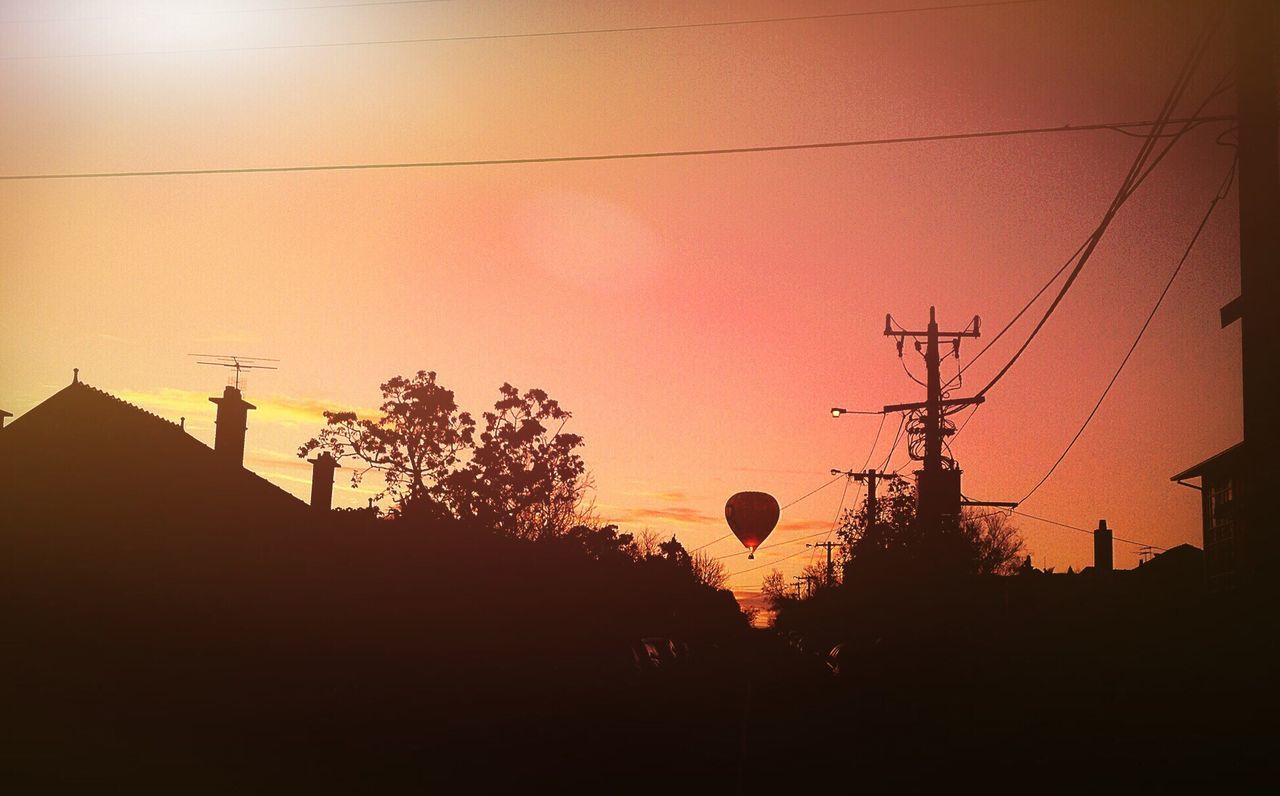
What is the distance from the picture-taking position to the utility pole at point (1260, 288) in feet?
38.6

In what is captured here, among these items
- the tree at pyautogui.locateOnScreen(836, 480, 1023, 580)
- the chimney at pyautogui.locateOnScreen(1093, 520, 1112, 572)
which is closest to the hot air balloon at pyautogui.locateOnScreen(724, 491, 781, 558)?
the tree at pyautogui.locateOnScreen(836, 480, 1023, 580)

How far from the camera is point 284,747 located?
18062 millimetres

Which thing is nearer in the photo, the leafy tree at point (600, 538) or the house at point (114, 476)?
the house at point (114, 476)

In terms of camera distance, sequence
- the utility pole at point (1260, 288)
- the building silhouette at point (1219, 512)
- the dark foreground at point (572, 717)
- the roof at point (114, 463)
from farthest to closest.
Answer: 1. the building silhouette at point (1219, 512)
2. the roof at point (114, 463)
3. the dark foreground at point (572, 717)
4. the utility pole at point (1260, 288)

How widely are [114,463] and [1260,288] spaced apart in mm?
25446

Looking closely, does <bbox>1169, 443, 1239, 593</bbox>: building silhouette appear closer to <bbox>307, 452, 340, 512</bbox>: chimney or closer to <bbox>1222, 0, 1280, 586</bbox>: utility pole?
<bbox>1222, 0, 1280, 586</bbox>: utility pole

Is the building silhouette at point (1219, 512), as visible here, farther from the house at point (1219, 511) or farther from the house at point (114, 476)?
the house at point (114, 476)

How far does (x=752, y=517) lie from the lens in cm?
4647

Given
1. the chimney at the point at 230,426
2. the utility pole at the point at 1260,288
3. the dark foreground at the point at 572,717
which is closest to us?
the utility pole at the point at 1260,288

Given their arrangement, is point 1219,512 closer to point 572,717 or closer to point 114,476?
point 572,717

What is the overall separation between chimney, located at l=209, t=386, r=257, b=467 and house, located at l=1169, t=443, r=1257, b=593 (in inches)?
1098

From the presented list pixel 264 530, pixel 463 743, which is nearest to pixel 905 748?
pixel 463 743

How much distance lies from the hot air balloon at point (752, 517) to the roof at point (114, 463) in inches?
730

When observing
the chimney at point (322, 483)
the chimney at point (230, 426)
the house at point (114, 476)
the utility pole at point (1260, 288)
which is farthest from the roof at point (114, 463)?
the utility pole at point (1260, 288)
